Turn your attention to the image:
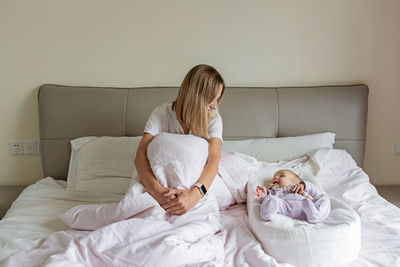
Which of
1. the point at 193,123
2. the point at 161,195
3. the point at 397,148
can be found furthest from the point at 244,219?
the point at 397,148

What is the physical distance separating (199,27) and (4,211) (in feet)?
5.22

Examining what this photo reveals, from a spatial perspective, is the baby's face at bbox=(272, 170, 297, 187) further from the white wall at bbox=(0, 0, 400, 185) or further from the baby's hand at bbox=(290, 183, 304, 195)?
the white wall at bbox=(0, 0, 400, 185)

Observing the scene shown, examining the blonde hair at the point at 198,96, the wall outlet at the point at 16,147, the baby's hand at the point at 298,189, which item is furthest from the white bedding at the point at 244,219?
the blonde hair at the point at 198,96

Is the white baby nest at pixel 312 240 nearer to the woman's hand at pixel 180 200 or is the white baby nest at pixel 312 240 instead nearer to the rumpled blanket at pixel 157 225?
the rumpled blanket at pixel 157 225

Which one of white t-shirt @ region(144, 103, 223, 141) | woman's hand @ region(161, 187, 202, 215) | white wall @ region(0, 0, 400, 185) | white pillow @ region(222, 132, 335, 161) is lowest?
woman's hand @ region(161, 187, 202, 215)

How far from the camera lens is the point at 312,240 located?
1.38 meters

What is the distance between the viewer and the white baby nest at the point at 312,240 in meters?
1.37

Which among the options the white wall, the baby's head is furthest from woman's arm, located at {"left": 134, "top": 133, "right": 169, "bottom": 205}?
the white wall

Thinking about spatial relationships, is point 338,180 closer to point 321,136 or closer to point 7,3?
point 321,136

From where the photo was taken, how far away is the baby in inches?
59.0

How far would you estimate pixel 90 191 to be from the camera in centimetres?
205

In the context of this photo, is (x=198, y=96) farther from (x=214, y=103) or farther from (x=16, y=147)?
(x=16, y=147)

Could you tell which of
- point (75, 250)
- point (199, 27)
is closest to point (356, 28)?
point (199, 27)

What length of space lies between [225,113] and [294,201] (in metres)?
0.91
